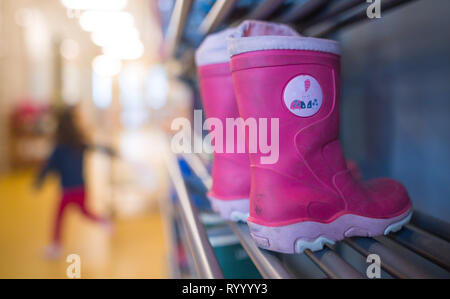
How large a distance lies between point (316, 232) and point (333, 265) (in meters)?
0.08

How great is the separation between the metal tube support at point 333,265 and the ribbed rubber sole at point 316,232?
0.02m

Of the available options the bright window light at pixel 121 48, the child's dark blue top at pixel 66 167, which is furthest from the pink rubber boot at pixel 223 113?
the bright window light at pixel 121 48

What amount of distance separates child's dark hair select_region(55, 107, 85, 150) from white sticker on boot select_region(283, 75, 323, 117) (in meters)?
2.35

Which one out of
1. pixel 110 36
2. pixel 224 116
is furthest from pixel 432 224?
pixel 110 36

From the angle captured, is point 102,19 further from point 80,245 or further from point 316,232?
point 316,232

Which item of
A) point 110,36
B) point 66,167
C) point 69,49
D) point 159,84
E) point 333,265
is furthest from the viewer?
point 159,84

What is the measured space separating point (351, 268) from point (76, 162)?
244cm

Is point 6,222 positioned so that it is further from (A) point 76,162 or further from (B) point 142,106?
(B) point 142,106

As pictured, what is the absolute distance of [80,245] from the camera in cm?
260

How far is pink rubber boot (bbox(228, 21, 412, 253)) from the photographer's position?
51 cm

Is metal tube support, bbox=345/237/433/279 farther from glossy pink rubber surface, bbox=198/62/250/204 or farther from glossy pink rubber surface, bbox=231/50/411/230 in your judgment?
glossy pink rubber surface, bbox=198/62/250/204

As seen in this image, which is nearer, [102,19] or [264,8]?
[264,8]

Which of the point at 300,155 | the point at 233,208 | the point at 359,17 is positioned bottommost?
the point at 233,208

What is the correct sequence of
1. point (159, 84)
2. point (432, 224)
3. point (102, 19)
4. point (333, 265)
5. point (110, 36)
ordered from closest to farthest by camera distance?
point (333, 265), point (432, 224), point (102, 19), point (110, 36), point (159, 84)
